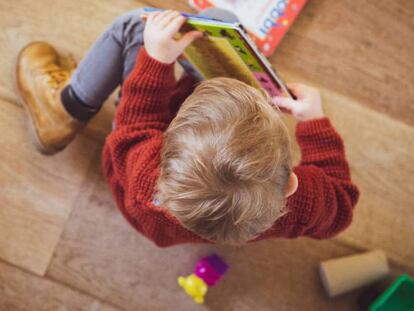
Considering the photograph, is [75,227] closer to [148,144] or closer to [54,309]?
[54,309]

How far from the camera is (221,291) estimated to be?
879 mm

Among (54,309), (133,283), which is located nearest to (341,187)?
(133,283)

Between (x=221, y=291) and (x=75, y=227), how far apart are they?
0.32 m

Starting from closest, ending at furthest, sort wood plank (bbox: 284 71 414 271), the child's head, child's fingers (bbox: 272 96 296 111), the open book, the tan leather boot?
the child's head < the open book < child's fingers (bbox: 272 96 296 111) < the tan leather boot < wood plank (bbox: 284 71 414 271)

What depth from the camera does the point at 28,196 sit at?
0.87m

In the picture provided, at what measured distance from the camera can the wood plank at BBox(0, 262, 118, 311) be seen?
852 mm

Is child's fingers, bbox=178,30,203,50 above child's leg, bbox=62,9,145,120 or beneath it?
above

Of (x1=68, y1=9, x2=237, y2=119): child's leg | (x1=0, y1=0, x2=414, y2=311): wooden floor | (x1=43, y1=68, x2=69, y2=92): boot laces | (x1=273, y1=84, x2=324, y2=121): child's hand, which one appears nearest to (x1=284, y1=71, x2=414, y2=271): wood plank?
(x1=0, y1=0, x2=414, y2=311): wooden floor

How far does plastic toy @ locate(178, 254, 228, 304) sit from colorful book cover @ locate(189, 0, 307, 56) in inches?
17.4

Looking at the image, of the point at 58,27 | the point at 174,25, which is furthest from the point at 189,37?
the point at 58,27

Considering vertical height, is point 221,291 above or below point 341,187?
below

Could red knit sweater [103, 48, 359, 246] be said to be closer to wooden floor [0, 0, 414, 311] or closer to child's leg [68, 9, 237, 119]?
child's leg [68, 9, 237, 119]

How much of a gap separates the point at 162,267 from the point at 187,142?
1.64 feet

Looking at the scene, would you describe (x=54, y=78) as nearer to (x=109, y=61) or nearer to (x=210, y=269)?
(x=109, y=61)
